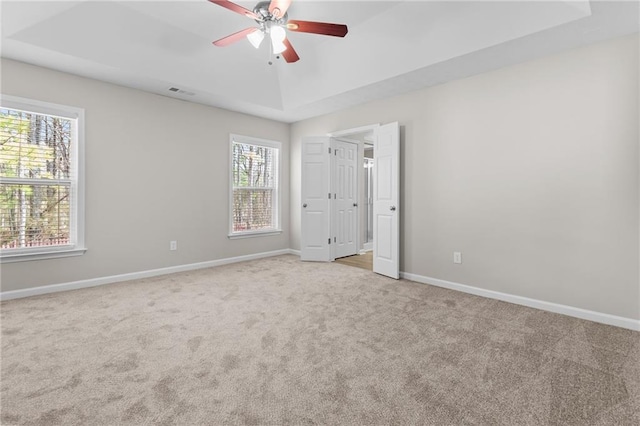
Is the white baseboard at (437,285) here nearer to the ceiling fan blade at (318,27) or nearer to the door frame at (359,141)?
the door frame at (359,141)

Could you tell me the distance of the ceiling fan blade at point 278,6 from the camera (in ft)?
7.97

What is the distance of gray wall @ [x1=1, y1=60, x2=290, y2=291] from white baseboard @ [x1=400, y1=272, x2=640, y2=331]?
325 cm

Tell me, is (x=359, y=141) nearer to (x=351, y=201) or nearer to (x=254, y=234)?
(x=351, y=201)

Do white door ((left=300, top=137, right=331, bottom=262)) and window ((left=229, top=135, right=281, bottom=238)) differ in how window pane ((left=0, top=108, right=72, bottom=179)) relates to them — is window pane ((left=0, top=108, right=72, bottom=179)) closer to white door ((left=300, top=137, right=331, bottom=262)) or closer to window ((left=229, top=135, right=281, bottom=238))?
window ((left=229, top=135, right=281, bottom=238))

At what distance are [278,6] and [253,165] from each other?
3.40 metres

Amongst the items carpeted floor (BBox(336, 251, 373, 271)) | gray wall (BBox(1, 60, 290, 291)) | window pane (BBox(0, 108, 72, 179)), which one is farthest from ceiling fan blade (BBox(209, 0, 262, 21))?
carpeted floor (BBox(336, 251, 373, 271))

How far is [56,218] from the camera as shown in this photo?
3.67m

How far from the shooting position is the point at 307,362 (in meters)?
2.12

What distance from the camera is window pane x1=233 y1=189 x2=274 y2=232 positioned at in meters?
5.45

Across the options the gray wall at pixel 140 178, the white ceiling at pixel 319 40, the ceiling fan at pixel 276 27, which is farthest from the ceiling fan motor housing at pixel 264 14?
the gray wall at pixel 140 178

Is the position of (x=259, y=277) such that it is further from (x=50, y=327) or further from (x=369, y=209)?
(x=369, y=209)

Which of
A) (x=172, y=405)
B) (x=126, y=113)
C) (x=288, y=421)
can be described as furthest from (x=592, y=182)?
(x=126, y=113)

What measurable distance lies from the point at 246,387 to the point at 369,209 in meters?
5.67

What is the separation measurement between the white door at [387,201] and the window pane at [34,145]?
3.94 meters
